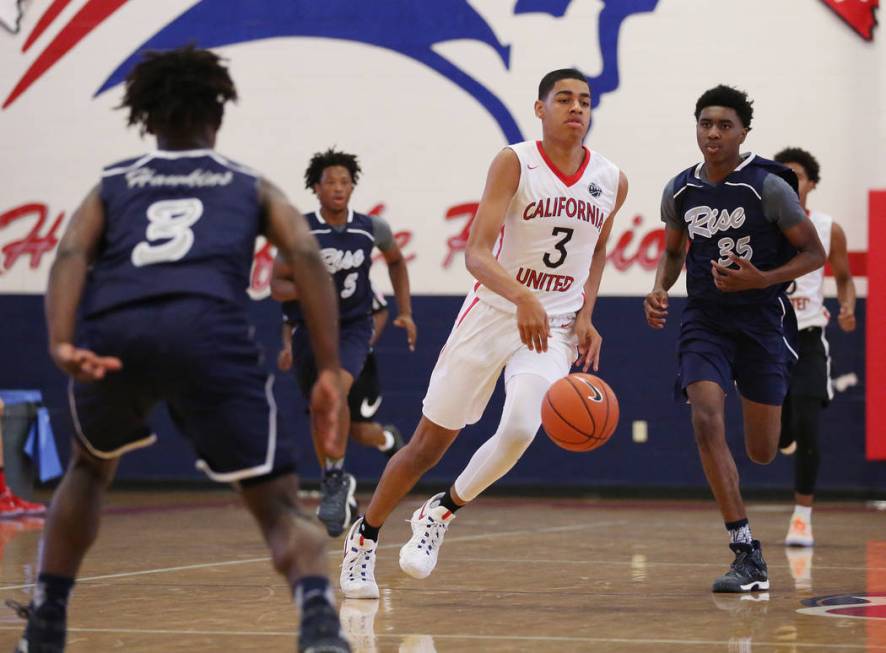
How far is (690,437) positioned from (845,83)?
3219mm

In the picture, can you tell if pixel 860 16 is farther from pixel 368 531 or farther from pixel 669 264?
pixel 368 531

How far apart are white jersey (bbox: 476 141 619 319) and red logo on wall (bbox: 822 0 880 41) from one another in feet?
22.9

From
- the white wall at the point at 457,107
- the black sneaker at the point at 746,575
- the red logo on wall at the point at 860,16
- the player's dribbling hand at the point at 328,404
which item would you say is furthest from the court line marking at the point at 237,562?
the red logo on wall at the point at 860,16

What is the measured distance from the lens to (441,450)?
5.95 meters

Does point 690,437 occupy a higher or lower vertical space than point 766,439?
lower

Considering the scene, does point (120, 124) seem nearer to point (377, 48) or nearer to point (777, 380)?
point (377, 48)

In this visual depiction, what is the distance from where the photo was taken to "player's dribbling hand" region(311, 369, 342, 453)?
3732 mm

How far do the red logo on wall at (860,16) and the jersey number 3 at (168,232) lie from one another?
31.5 ft

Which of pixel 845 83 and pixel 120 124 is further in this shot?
pixel 120 124

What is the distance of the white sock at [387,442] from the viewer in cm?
1013

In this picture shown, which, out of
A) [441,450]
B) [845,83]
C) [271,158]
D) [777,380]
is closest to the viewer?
[441,450]

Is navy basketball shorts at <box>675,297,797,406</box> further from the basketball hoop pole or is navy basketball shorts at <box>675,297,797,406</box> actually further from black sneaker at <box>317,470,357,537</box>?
the basketball hoop pole

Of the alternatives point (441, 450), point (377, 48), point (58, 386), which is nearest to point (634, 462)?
point (377, 48)

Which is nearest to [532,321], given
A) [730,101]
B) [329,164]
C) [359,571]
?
[359,571]
